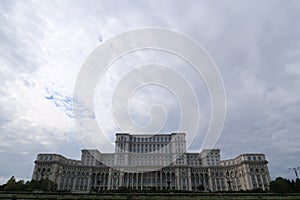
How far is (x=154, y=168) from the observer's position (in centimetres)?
8188

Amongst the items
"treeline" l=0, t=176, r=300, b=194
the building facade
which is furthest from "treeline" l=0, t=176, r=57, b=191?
the building facade

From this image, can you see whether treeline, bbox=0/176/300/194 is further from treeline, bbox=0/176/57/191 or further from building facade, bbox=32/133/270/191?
building facade, bbox=32/133/270/191

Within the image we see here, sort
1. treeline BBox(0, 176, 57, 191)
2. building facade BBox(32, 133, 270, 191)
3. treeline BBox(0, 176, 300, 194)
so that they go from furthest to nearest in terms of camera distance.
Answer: building facade BBox(32, 133, 270, 191) < treeline BBox(0, 176, 57, 191) < treeline BBox(0, 176, 300, 194)

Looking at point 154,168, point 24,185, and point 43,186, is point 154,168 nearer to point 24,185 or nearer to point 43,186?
point 43,186

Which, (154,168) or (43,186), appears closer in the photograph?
(43,186)

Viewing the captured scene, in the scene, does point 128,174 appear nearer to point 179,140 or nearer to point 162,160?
point 162,160

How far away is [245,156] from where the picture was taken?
262 feet

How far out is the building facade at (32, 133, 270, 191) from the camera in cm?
7644

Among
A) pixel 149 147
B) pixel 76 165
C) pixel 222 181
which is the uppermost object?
pixel 149 147

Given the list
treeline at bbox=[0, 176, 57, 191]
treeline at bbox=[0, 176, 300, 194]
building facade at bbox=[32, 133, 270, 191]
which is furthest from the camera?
building facade at bbox=[32, 133, 270, 191]

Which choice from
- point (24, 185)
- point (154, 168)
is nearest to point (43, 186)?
point (24, 185)

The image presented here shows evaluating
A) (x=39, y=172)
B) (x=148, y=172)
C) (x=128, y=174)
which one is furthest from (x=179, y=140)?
(x=39, y=172)

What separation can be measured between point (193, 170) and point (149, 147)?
22.4 meters

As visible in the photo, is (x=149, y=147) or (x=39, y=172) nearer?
(x=39, y=172)
